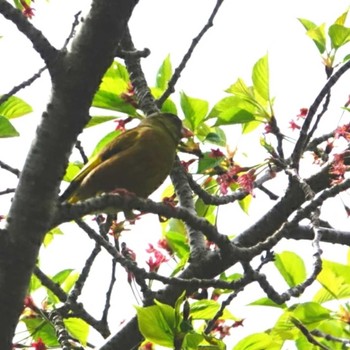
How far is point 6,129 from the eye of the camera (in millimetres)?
3330

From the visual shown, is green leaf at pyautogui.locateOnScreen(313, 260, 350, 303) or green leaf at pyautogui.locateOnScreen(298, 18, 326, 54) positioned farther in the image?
green leaf at pyautogui.locateOnScreen(298, 18, 326, 54)

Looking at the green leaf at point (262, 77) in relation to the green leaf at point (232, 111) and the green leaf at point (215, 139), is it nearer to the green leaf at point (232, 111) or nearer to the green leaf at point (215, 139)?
the green leaf at point (232, 111)

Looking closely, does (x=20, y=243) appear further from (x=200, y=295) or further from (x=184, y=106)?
(x=184, y=106)

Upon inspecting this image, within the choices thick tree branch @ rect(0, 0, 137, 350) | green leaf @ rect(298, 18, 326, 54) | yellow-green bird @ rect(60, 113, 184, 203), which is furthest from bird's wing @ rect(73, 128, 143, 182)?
thick tree branch @ rect(0, 0, 137, 350)

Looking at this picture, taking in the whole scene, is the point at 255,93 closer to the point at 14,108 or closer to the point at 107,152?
the point at 107,152

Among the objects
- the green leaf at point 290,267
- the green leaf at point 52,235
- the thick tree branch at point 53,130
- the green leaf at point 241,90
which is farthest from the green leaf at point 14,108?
the thick tree branch at point 53,130

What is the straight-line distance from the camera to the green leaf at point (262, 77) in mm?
3452

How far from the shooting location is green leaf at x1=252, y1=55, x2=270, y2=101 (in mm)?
3452

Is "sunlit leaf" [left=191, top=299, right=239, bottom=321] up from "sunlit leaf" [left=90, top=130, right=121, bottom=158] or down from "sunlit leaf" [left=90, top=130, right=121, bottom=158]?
down

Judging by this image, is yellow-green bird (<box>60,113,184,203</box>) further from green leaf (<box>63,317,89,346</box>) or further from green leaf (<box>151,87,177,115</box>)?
green leaf (<box>63,317,89,346</box>)

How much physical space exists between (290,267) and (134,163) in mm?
1055

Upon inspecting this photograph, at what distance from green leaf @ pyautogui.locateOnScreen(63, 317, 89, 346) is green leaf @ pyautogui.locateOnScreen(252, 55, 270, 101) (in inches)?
53.6

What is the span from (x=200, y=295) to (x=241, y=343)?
88 cm

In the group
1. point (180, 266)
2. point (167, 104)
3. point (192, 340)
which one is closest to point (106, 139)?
point (167, 104)
